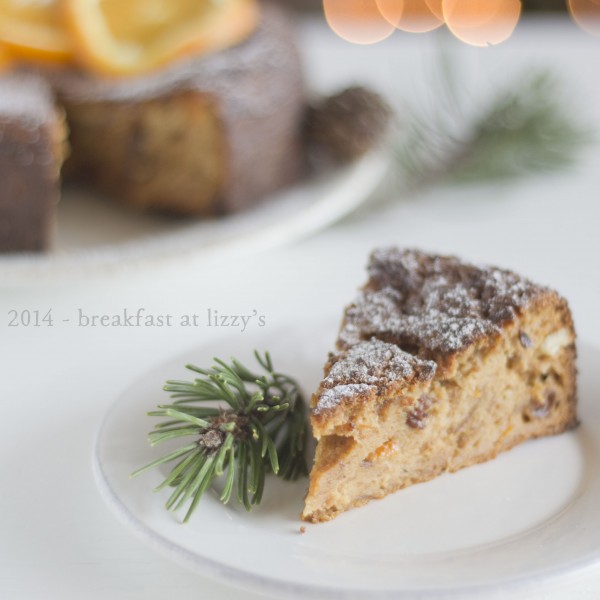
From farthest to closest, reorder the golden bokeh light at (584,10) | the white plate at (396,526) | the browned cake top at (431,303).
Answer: the golden bokeh light at (584,10), the browned cake top at (431,303), the white plate at (396,526)

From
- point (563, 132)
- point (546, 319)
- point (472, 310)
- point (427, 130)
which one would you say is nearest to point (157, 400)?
point (472, 310)

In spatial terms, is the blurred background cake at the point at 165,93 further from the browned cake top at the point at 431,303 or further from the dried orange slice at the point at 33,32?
the browned cake top at the point at 431,303

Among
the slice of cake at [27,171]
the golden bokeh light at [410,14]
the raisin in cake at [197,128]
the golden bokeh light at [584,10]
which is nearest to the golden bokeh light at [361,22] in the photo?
the golden bokeh light at [410,14]

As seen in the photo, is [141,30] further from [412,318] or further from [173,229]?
[412,318]

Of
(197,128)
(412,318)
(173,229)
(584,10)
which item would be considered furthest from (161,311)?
(584,10)

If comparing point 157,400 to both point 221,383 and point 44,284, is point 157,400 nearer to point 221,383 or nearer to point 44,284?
point 221,383
